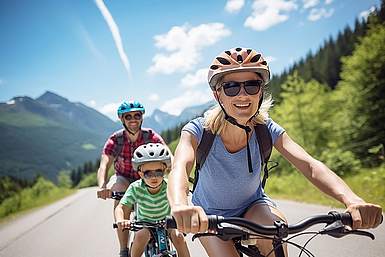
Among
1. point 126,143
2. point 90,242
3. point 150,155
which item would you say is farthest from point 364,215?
point 90,242

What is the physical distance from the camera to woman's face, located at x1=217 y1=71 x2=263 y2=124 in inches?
95.5

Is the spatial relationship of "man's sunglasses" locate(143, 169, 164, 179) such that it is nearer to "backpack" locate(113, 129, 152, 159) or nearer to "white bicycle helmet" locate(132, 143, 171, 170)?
"white bicycle helmet" locate(132, 143, 171, 170)

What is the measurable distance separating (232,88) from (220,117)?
26cm

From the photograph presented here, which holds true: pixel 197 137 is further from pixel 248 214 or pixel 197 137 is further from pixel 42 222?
pixel 42 222

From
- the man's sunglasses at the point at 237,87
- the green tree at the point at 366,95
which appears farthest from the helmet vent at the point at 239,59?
the green tree at the point at 366,95

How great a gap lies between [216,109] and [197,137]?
28cm

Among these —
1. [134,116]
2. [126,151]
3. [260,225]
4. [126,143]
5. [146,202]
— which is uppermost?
[134,116]

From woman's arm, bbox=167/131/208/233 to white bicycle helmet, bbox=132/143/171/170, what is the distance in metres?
1.35

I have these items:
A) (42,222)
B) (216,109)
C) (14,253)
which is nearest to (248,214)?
(216,109)

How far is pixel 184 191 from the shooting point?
2.09 metres

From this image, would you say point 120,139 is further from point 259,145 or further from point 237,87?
point 237,87

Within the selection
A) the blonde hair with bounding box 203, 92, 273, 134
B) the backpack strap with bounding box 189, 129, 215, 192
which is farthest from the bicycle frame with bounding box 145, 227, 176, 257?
the blonde hair with bounding box 203, 92, 273, 134

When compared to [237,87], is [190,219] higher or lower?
lower

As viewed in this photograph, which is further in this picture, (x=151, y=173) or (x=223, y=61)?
(x=151, y=173)
